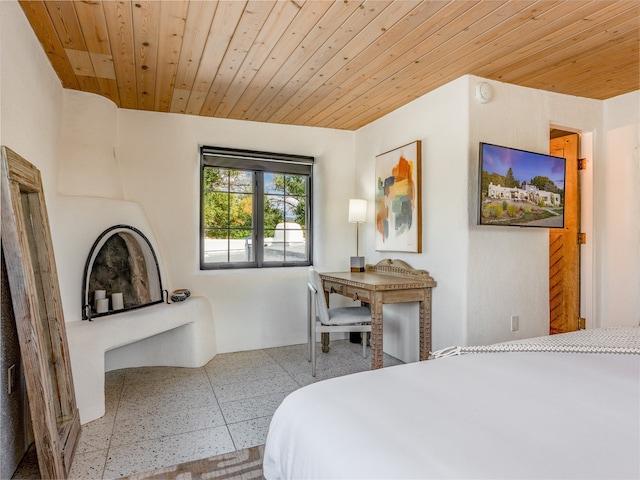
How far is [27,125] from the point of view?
2.05 meters

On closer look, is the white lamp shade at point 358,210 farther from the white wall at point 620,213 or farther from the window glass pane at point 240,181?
the white wall at point 620,213

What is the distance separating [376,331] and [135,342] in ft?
6.61

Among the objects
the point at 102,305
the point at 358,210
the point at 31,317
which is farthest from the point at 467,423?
the point at 358,210

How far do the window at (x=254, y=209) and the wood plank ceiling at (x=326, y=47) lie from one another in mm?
673

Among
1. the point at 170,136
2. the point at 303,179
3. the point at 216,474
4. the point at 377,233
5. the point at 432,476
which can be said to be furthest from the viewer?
the point at 303,179

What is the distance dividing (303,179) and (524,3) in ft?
8.58

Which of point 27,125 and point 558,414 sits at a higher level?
point 27,125

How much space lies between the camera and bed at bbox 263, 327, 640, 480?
79 centimetres

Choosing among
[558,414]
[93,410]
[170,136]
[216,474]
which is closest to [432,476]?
[558,414]

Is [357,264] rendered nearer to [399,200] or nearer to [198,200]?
[399,200]

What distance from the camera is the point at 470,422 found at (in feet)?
3.14

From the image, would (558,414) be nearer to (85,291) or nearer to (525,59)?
(525,59)

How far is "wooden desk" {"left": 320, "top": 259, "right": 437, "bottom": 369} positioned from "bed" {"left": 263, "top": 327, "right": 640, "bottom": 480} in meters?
1.36

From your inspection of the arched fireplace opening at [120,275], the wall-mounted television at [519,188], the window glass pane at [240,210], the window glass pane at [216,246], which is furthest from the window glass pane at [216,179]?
the wall-mounted television at [519,188]
